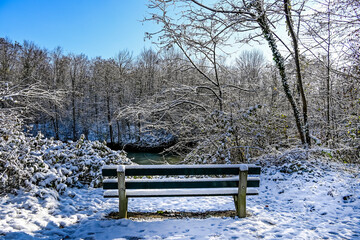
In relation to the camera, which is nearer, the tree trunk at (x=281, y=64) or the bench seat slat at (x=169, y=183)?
the bench seat slat at (x=169, y=183)

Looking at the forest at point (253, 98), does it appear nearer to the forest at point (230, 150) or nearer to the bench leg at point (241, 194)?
the forest at point (230, 150)

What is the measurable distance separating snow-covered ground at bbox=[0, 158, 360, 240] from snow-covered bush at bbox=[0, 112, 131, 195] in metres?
0.38

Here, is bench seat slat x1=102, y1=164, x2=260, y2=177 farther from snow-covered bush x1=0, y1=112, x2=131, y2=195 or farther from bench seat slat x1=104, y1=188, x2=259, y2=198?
snow-covered bush x1=0, y1=112, x2=131, y2=195

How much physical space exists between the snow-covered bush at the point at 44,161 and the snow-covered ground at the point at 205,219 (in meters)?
0.38

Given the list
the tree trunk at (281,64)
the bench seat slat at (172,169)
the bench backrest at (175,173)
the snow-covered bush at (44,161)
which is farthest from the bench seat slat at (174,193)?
the tree trunk at (281,64)

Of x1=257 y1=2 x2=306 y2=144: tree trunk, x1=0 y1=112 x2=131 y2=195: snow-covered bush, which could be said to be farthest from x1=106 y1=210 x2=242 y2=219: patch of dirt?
x1=257 y1=2 x2=306 y2=144: tree trunk

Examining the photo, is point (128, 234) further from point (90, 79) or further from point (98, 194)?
point (90, 79)

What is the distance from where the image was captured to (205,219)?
358 centimetres

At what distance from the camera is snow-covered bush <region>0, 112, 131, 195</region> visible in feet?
15.1

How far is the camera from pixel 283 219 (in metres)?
3.77

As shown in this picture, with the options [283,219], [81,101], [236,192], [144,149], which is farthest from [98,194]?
[81,101]

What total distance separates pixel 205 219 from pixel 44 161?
14.9 feet

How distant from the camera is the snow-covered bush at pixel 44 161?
4598mm

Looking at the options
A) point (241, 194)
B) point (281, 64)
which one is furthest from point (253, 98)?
point (241, 194)
